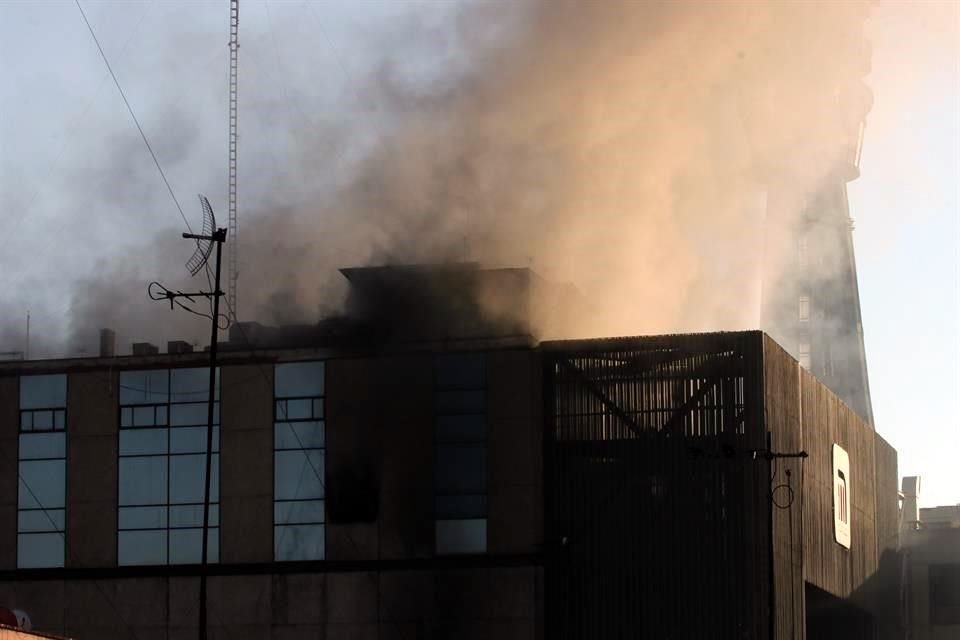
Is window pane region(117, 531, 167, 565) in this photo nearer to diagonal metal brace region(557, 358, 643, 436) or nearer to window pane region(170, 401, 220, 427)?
window pane region(170, 401, 220, 427)

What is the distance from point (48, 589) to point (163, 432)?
244 inches

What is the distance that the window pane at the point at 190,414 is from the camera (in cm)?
6075

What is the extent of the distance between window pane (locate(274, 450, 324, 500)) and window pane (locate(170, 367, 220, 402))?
329 centimetres

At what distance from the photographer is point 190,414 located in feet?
200

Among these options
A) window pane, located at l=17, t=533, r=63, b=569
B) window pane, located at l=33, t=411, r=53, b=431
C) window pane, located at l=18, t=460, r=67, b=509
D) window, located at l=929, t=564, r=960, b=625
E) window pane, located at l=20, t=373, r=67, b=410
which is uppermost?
window pane, located at l=20, t=373, r=67, b=410

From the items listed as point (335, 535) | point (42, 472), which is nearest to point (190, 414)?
point (42, 472)

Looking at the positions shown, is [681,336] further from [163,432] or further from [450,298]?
[163,432]

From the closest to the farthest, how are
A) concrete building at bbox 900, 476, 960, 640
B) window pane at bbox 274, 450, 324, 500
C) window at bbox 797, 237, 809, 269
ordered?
window pane at bbox 274, 450, 324, 500
concrete building at bbox 900, 476, 960, 640
window at bbox 797, 237, 809, 269

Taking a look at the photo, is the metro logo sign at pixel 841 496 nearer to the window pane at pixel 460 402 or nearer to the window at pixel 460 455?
the window at pixel 460 455

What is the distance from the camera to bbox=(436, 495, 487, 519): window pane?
2302 inches

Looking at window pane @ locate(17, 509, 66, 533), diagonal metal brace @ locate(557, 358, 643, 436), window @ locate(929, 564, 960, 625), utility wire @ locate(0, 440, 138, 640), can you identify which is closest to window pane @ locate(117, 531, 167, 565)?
utility wire @ locate(0, 440, 138, 640)

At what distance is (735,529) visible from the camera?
5647cm

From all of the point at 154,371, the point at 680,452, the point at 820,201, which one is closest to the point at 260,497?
the point at 154,371

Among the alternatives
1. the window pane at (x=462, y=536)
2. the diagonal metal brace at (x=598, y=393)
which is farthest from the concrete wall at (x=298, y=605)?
the diagonal metal brace at (x=598, y=393)
